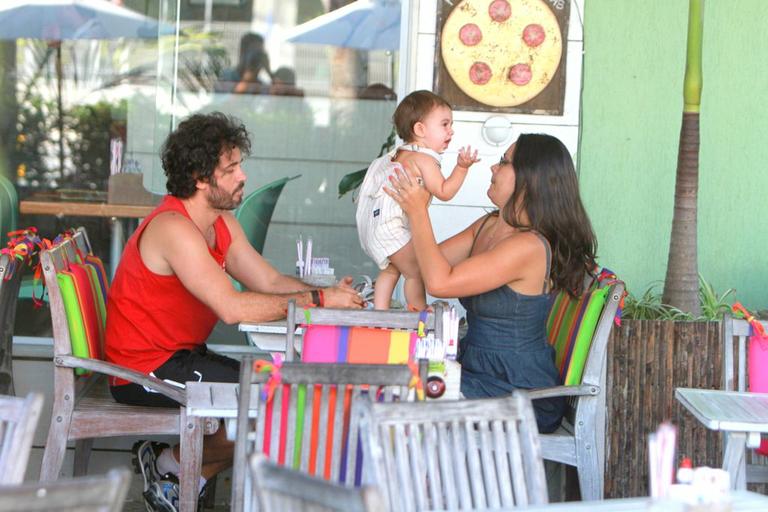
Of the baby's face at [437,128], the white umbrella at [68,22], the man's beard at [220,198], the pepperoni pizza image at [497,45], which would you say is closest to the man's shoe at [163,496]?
the man's beard at [220,198]

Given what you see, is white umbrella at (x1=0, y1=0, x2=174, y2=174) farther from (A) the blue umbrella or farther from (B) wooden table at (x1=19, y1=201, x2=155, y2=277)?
(B) wooden table at (x1=19, y1=201, x2=155, y2=277)

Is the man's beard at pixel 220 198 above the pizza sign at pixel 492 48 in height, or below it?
below

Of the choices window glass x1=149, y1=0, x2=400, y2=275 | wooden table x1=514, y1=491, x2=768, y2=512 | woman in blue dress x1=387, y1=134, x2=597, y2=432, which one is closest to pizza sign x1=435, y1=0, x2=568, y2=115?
window glass x1=149, y1=0, x2=400, y2=275

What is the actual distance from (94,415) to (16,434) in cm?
159

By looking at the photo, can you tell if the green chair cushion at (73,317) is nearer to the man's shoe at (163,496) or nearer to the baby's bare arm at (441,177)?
the man's shoe at (163,496)

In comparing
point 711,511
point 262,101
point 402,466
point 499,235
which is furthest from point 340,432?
point 262,101

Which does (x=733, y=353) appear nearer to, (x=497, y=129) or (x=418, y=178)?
(x=418, y=178)

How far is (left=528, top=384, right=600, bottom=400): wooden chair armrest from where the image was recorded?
362 cm

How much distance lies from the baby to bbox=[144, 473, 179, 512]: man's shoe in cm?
99

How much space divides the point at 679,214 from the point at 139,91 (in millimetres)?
2887

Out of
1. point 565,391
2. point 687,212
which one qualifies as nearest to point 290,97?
point 687,212

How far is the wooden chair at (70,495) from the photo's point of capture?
1.72m

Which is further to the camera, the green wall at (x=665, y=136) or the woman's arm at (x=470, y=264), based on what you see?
the green wall at (x=665, y=136)

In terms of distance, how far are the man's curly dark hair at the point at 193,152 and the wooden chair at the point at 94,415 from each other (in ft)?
1.51
